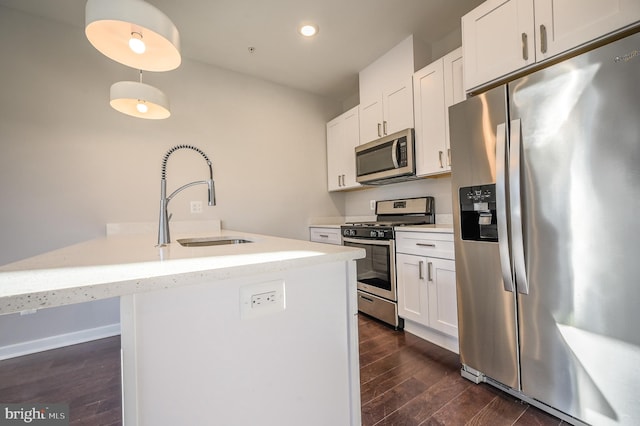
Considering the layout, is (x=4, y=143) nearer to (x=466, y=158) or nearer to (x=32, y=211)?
(x=32, y=211)

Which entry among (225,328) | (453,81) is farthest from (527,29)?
(225,328)

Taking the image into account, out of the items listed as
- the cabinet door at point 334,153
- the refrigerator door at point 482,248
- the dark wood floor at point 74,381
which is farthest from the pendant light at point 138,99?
the cabinet door at point 334,153

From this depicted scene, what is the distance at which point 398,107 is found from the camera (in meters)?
2.67

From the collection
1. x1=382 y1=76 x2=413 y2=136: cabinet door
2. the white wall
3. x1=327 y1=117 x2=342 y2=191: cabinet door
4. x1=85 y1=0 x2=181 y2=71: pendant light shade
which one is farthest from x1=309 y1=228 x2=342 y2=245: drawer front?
x1=85 y1=0 x2=181 y2=71: pendant light shade

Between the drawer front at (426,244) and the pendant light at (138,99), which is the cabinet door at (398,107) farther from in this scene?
the pendant light at (138,99)

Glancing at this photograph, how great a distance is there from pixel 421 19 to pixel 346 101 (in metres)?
1.67

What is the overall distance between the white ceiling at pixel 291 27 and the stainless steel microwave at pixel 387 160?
921 millimetres

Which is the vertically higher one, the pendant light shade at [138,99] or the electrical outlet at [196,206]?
the pendant light shade at [138,99]

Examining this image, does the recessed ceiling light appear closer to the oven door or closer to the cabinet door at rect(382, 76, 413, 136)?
the cabinet door at rect(382, 76, 413, 136)

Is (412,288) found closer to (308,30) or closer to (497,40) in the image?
(497,40)

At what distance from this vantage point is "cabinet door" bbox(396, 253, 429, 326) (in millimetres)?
2133

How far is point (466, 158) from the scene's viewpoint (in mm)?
1604

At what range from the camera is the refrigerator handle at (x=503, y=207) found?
4.50ft

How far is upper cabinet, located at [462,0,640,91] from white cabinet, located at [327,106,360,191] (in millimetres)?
1531
